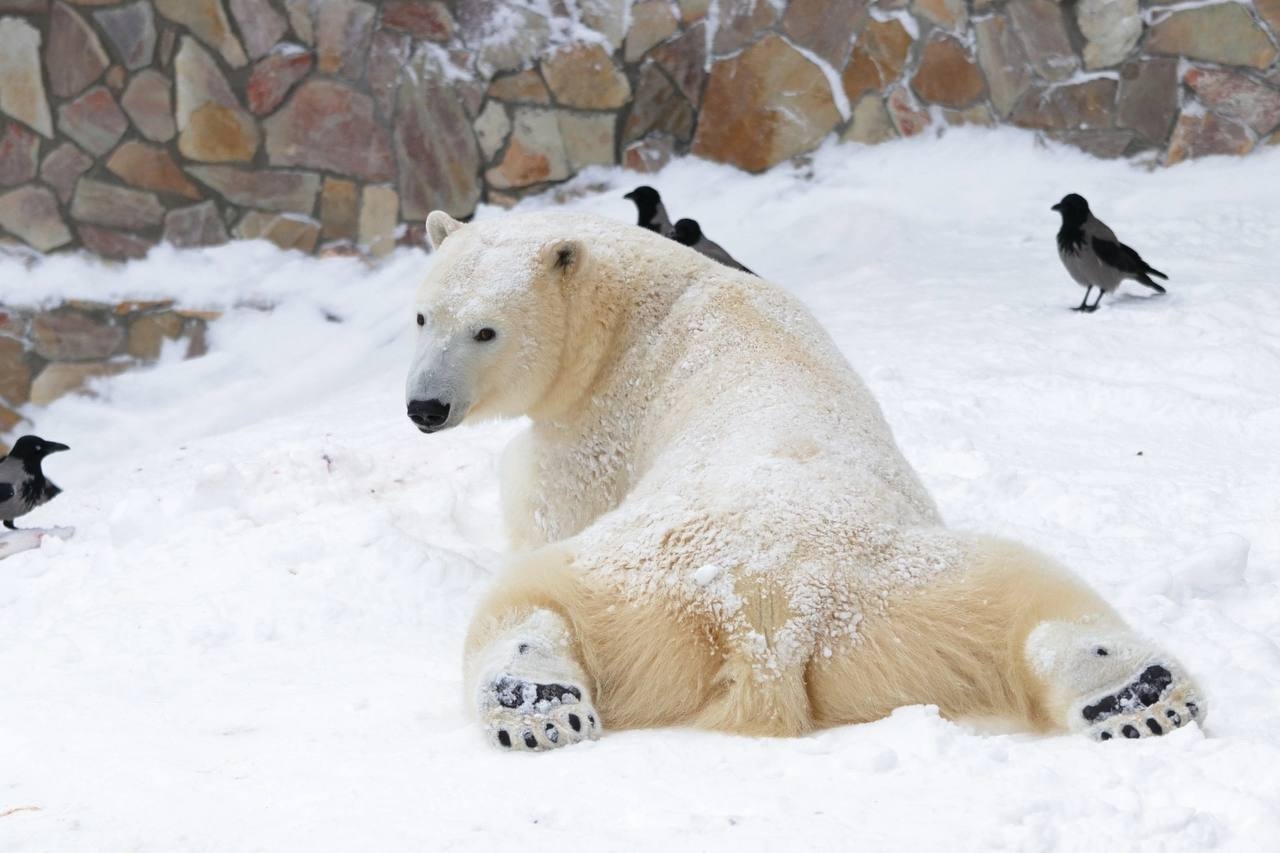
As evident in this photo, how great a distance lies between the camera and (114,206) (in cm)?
798

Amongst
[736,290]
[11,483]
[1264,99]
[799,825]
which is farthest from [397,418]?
[1264,99]

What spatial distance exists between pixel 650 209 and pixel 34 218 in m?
3.87

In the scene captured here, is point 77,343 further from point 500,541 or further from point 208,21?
point 500,541

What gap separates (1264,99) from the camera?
25.3 feet

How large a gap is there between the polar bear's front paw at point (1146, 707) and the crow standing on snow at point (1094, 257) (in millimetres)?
4198

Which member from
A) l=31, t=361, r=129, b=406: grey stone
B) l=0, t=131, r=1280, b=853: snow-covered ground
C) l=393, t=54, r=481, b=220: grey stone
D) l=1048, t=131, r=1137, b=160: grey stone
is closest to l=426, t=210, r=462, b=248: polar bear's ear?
l=0, t=131, r=1280, b=853: snow-covered ground

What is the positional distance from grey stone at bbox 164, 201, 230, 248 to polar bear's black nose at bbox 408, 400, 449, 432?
5738 mm

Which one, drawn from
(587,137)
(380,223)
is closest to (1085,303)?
(587,137)

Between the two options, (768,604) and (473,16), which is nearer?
(768,604)

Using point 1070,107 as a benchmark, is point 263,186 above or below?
below

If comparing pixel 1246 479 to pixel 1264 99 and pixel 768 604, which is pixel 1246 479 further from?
pixel 1264 99

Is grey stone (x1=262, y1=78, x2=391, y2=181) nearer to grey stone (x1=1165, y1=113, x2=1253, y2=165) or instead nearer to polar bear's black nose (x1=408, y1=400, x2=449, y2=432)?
grey stone (x1=1165, y1=113, x2=1253, y2=165)

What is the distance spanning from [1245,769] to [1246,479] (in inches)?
93.9

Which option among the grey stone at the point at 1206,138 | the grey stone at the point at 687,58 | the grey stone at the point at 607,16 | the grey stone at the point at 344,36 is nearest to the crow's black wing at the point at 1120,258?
the grey stone at the point at 1206,138
